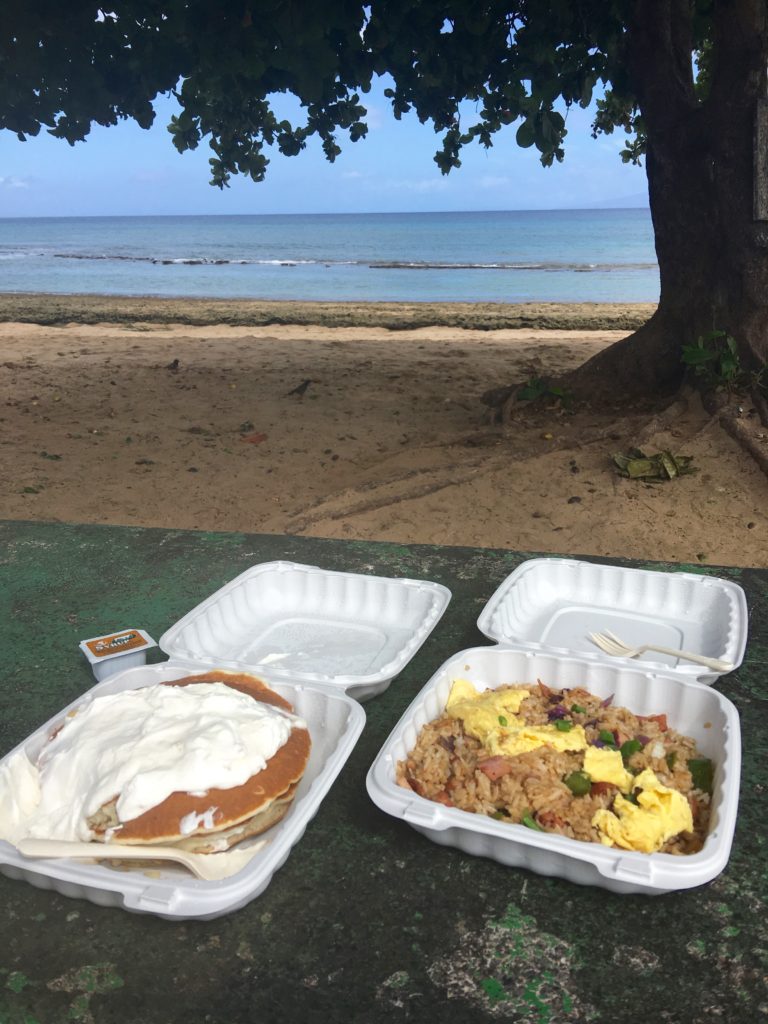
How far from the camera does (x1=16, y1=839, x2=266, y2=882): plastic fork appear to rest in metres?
0.97

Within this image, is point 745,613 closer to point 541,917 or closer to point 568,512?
point 541,917

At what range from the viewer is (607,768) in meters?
1.16

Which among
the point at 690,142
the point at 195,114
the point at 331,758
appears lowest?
the point at 331,758

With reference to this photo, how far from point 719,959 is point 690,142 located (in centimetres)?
480

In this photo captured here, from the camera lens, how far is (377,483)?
4.71 m

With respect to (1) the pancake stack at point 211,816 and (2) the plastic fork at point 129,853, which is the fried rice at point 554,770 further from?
(2) the plastic fork at point 129,853

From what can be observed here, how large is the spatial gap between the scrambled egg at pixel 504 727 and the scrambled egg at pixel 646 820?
15cm

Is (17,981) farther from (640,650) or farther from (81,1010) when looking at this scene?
(640,650)

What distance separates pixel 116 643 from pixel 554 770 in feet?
2.70

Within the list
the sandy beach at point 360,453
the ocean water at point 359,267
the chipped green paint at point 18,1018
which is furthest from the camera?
the ocean water at point 359,267

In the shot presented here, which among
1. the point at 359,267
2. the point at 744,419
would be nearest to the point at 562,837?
the point at 744,419

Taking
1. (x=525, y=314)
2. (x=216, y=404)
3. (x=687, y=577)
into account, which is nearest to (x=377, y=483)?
(x=216, y=404)

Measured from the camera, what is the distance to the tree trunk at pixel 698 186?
4.43m

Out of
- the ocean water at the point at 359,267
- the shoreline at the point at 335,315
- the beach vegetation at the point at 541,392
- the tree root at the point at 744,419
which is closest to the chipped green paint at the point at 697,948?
the tree root at the point at 744,419
